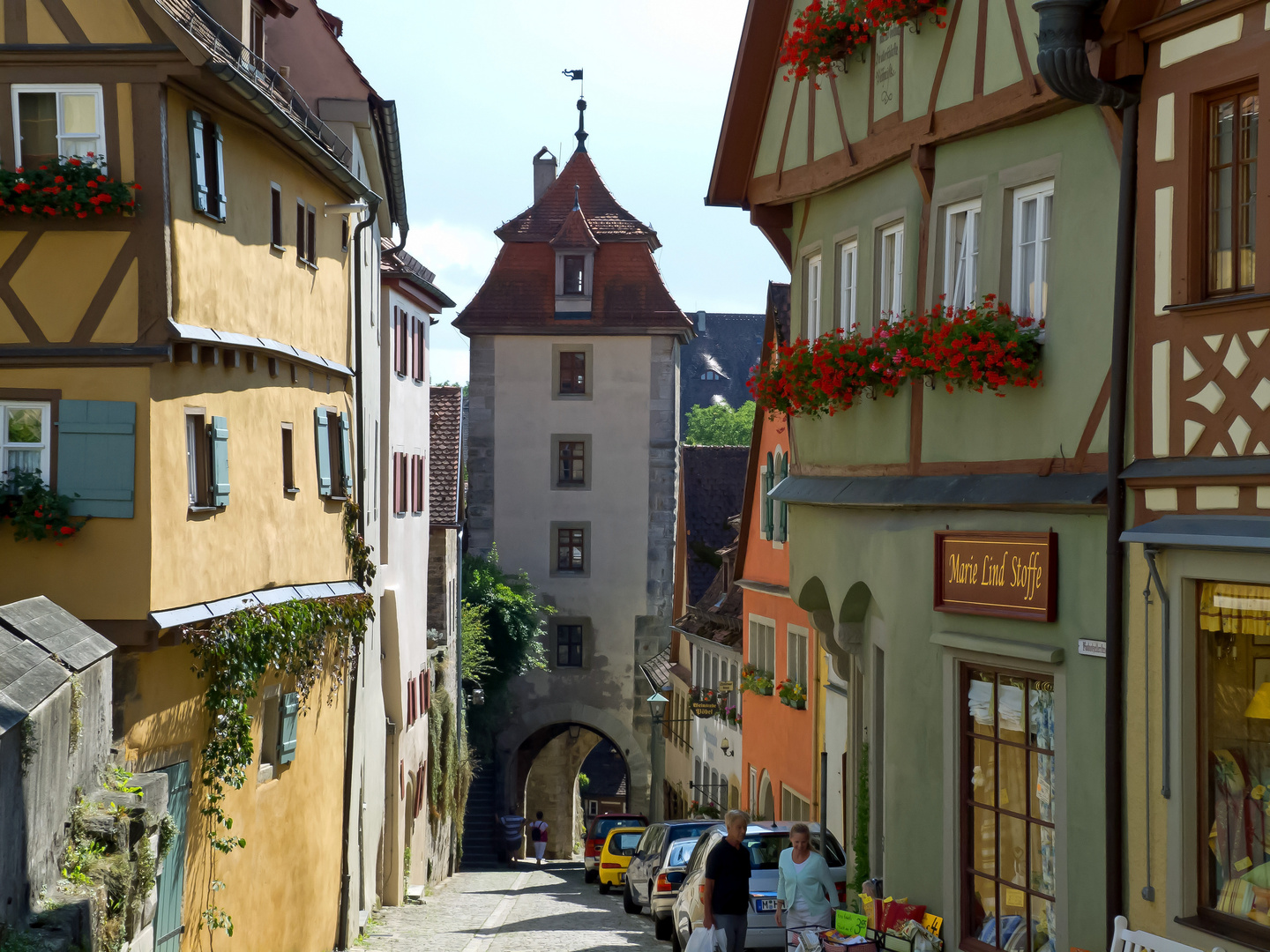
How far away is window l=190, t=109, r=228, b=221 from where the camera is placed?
13.4 m

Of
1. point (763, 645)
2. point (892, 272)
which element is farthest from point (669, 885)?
point (892, 272)

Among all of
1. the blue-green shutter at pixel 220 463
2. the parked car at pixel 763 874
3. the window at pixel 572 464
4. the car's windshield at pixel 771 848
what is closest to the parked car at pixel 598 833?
the window at pixel 572 464

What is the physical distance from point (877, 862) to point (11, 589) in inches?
297

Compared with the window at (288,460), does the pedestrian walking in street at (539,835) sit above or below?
below

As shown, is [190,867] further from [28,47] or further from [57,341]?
[28,47]

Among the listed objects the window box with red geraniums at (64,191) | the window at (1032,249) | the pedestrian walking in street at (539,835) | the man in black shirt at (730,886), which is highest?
the window box with red geraniums at (64,191)

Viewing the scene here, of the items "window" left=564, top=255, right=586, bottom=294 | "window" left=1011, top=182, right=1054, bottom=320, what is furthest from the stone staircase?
"window" left=1011, top=182, right=1054, bottom=320

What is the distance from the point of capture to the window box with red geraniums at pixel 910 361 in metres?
9.35

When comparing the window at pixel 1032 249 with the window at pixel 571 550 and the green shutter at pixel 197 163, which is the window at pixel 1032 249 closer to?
the green shutter at pixel 197 163

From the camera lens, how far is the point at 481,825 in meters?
47.2

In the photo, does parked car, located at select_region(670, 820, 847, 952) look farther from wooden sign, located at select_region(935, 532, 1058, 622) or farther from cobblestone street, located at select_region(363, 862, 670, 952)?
wooden sign, located at select_region(935, 532, 1058, 622)

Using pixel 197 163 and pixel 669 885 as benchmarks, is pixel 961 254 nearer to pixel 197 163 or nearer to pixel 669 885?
pixel 197 163

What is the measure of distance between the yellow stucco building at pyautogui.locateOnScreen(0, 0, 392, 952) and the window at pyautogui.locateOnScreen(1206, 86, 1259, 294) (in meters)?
8.43

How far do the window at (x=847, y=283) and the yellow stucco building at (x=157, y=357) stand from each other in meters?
5.54
